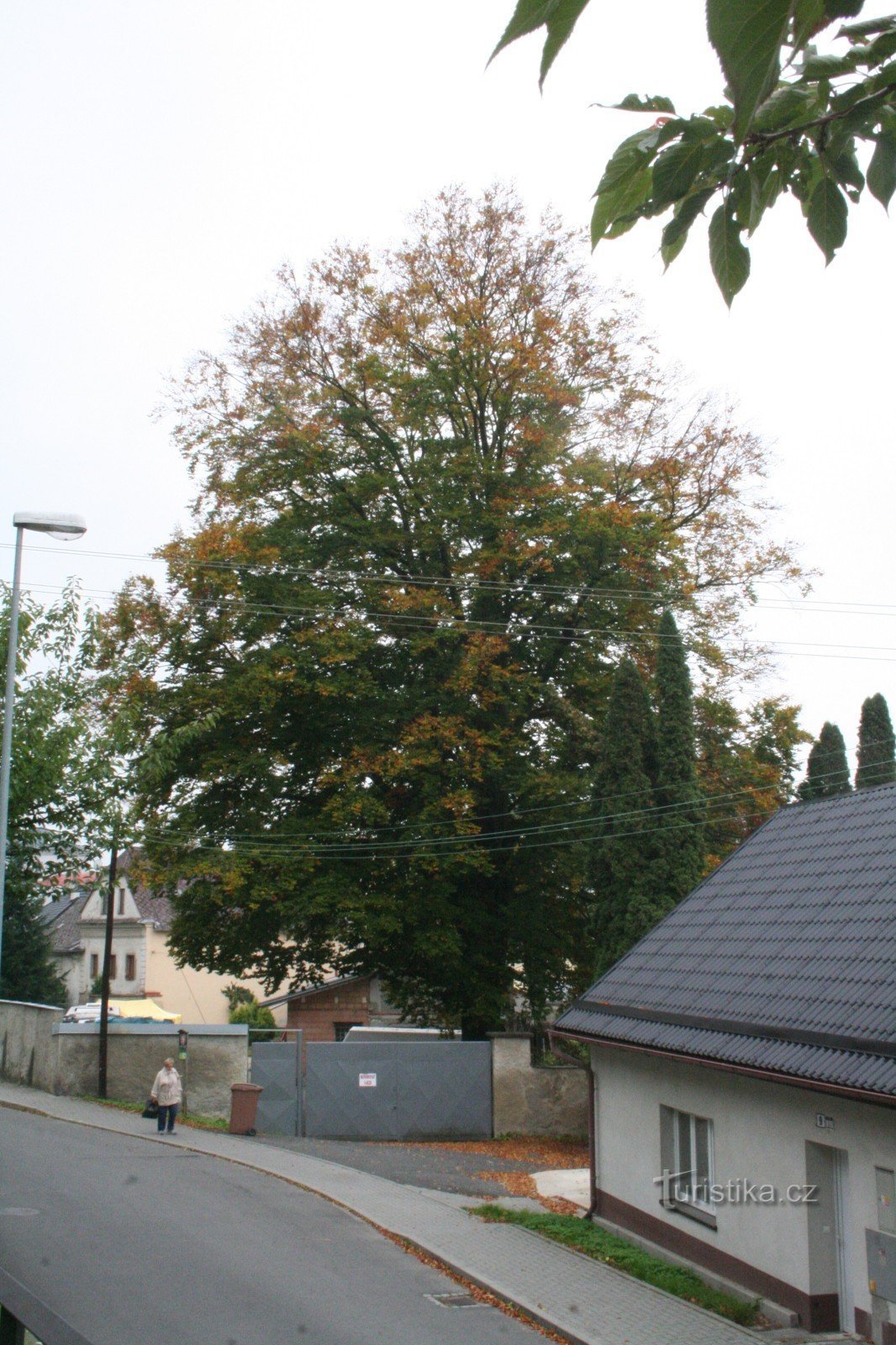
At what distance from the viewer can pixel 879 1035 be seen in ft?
35.6

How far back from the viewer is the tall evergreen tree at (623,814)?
88.3ft

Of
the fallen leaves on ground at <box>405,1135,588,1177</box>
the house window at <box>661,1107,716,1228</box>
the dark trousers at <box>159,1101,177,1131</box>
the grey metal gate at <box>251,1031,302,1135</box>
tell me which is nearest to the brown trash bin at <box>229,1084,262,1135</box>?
the grey metal gate at <box>251,1031,302,1135</box>

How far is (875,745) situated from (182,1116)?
19795mm

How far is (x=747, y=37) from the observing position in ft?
5.42

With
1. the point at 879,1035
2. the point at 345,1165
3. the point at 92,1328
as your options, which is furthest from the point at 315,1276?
the point at 345,1165

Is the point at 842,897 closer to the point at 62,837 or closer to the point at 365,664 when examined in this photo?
the point at 62,837

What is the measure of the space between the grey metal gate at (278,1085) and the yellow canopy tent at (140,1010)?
23.3 metres

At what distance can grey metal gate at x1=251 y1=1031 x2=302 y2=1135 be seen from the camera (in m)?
26.9

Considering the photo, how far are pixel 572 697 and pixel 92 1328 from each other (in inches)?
840

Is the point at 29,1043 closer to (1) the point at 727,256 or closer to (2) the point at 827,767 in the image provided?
(2) the point at 827,767

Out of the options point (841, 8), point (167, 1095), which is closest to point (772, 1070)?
point (841, 8)

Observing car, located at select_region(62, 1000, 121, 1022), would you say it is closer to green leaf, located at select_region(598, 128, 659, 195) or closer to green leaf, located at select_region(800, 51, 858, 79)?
green leaf, located at select_region(598, 128, 659, 195)

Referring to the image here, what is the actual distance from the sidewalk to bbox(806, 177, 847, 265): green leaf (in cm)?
1107

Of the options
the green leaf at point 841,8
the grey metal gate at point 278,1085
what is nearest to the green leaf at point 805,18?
the green leaf at point 841,8
